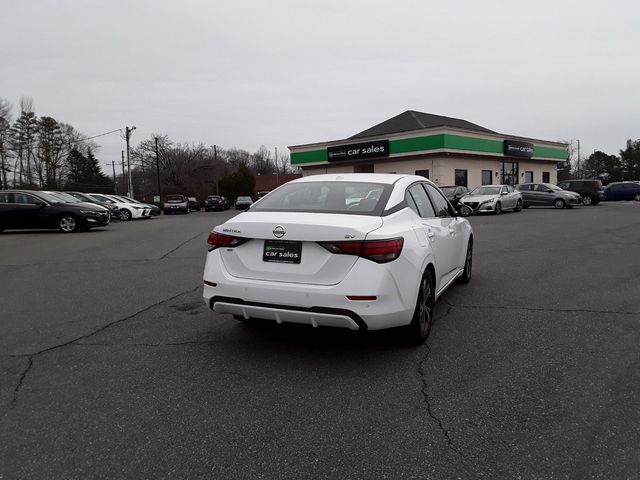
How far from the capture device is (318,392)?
11.4 feet

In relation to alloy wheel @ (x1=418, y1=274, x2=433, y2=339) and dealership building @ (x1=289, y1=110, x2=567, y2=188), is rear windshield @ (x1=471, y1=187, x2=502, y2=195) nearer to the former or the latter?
dealership building @ (x1=289, y1=110, x2=567, y2=188)

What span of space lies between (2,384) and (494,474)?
11.5 feet

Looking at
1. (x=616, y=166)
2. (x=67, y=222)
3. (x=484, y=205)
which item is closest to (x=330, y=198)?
(x=67, y=222)

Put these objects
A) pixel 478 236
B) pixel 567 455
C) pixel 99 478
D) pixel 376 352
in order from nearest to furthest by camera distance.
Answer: pixel 99 478 → pixel 567 455 → pixel 376 352 → pixel 478 236

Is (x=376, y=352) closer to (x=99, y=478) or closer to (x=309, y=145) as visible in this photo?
(x=99, y=478)

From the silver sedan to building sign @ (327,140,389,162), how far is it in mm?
14409

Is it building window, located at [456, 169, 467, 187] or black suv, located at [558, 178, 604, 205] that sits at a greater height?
building window, located at [456, 169, 467, 187]

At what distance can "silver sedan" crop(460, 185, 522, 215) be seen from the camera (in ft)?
78.0

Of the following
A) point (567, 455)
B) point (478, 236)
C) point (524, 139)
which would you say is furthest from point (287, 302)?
point (524, 139)

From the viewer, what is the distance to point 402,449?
272 cm

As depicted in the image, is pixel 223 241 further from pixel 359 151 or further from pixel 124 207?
pixel 359 151

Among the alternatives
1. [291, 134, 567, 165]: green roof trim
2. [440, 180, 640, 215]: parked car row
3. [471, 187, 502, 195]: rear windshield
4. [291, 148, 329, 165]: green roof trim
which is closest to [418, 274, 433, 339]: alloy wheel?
[440, 180, 640, 215]: parked car row

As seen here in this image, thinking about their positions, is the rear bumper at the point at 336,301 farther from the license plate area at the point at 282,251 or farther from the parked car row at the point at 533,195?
the parked car row at the point at 533,195

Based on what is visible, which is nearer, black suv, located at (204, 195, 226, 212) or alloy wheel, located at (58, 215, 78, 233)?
alloy wheel, located at (58, 215, 78, 233)
